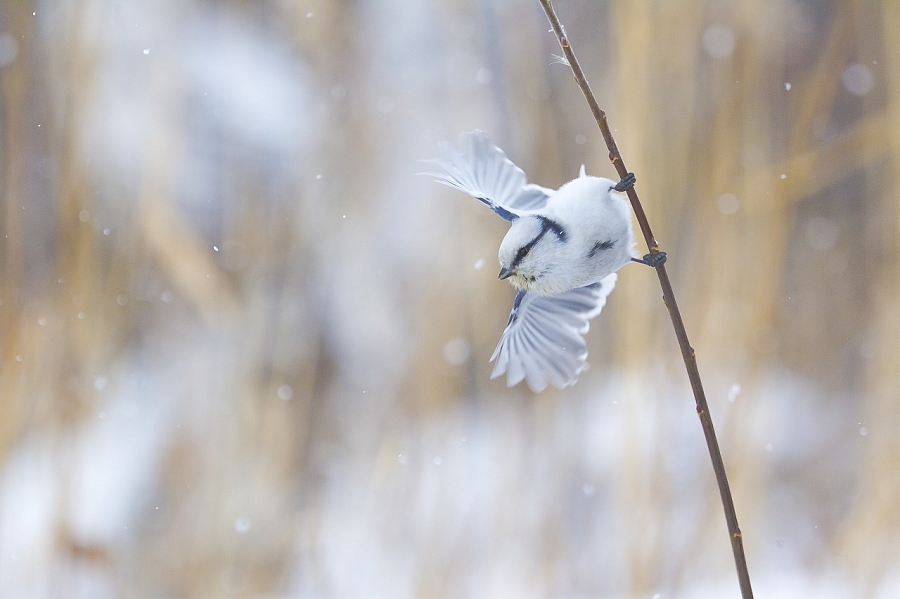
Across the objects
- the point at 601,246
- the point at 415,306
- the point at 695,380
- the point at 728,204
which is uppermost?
the point at 728,204

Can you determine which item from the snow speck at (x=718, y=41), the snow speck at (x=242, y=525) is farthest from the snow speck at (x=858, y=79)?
the snow speck at (x=242, y=525)

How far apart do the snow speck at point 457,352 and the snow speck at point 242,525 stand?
0.48 m

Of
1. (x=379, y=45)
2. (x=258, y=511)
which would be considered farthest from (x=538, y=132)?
(x=258, y=511)

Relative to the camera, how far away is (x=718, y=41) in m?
1.24

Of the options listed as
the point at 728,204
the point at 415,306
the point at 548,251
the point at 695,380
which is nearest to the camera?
the point at 695,380

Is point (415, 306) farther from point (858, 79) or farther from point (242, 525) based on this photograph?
point (858, 79)

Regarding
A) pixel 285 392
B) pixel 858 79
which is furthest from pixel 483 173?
pixel 858 79

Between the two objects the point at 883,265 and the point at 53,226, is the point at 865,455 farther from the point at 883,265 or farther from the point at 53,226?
the point at 53,226

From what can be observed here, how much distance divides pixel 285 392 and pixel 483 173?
92cm

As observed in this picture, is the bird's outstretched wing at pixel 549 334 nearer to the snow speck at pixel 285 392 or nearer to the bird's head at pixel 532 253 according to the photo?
the bird's head at pixel 532 253

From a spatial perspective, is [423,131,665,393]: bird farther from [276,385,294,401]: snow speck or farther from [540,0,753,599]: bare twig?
[276,385,294,401]: snow speck

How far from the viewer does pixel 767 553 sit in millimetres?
1427

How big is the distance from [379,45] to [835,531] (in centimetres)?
138

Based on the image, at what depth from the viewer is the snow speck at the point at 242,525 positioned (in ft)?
4.14
